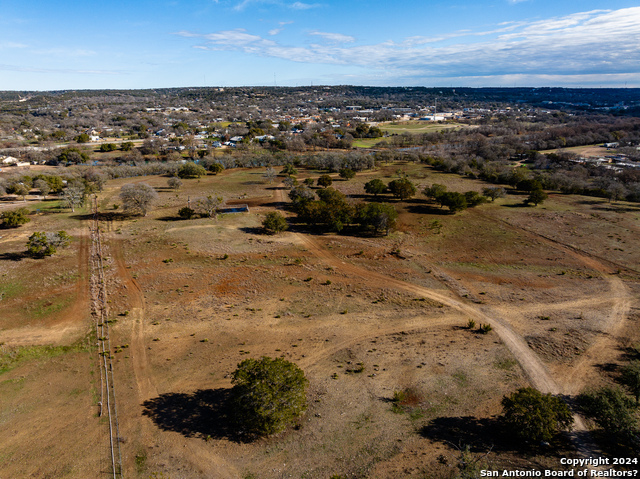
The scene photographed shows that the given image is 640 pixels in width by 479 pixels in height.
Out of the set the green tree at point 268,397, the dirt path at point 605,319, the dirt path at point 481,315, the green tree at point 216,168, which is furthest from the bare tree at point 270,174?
the green tree at point 268,397

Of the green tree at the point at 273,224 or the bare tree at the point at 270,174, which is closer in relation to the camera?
the green tree at the point at 273,224

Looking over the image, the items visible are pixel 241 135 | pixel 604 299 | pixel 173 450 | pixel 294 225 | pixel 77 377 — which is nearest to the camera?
pixel 173 450

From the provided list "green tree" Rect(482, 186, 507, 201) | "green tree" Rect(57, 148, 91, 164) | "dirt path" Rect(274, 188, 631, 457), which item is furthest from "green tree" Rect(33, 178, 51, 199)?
"green tree" Rect(482, 186, 507, 201)

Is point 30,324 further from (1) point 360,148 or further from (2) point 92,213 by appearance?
(1) point 360,148

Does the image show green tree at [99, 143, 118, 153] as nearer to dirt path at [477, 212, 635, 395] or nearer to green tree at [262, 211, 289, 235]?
green tree at [262, 211, 289, 235]

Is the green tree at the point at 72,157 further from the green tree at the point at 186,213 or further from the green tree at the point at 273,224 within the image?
the green tree at the point at 273,224

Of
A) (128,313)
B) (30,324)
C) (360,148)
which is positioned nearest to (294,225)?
(128,313)

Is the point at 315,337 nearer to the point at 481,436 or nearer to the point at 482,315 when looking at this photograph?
the point at 481,436
